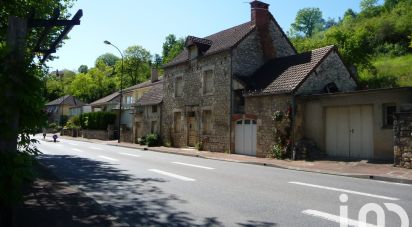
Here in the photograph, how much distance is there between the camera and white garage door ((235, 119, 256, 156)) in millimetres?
21750

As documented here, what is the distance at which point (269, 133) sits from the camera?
20.4 metres

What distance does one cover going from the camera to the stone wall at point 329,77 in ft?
65.6

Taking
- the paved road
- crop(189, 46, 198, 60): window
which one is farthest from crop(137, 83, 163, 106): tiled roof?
the paved road

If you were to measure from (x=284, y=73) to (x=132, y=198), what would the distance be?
15108mm

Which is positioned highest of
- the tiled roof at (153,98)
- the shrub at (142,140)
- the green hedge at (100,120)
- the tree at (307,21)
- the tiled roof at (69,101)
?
the tree at (307,21)

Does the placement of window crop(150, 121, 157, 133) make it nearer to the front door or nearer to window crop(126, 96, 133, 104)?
the front door

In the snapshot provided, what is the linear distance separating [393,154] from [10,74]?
1478 cm

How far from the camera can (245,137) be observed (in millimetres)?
22281

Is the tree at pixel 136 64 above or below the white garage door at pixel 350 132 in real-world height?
above

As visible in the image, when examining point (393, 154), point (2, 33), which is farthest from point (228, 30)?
point (2, 33)

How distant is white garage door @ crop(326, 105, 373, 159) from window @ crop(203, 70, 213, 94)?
9.10m

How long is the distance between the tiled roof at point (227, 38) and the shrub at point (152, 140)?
5710 mm

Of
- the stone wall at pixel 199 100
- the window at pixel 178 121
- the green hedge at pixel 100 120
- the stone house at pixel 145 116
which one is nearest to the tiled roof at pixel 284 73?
the stone wall at pixel 199 100

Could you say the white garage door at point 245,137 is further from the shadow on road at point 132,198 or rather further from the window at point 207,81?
the shadow on road at point 132,198
